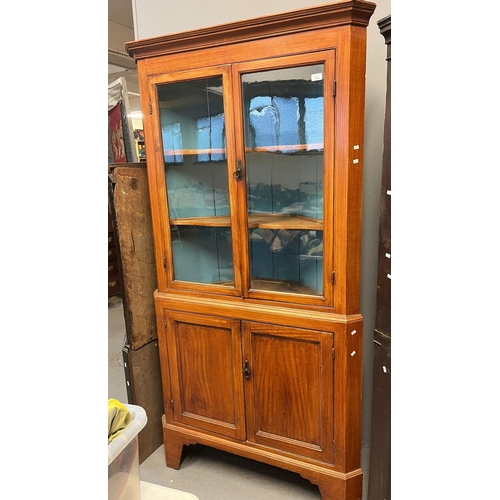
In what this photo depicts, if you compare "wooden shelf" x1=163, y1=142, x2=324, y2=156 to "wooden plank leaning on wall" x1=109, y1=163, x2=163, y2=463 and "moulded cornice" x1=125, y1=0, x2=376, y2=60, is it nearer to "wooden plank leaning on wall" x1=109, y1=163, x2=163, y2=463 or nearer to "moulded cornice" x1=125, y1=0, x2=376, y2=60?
"wooden plank leaning on wall" x1=109, y1=163, x2=163, y2=463

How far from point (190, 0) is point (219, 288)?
1.42 metres

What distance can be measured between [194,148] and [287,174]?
0.43 meters

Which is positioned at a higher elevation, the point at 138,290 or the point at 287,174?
the point at 287,174

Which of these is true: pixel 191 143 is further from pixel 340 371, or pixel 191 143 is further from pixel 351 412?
pixel 351 412

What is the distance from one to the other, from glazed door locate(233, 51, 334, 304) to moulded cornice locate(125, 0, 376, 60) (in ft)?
0.30

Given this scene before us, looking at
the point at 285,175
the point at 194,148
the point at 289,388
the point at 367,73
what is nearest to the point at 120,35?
the point at 194,148

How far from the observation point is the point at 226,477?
174 cm

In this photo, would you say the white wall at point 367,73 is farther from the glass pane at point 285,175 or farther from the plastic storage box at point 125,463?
the plastic storage box at point 125,463

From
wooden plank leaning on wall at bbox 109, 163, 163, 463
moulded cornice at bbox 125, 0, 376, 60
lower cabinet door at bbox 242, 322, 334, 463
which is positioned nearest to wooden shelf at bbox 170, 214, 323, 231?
wooden plank leaning on wall at bbox 109, 163, 163, 463

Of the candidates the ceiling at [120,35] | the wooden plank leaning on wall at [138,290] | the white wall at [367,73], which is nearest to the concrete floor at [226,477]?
the wooden plank leaning on wall at [138,290]

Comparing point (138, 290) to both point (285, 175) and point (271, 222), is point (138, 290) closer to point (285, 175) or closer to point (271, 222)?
point (271, 222)
